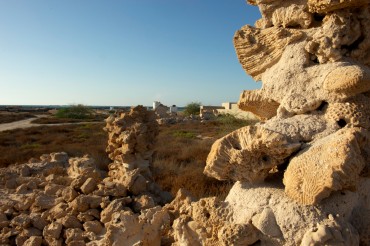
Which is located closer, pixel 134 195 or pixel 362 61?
pixel 362 61

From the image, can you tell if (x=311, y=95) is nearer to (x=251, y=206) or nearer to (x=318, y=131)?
(x=318, y=131)

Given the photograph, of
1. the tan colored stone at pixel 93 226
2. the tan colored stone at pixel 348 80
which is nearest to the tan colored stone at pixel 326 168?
the tan colored stone at pixel 348 80

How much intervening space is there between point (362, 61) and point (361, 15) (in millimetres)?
298

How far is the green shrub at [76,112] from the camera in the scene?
4603 cm

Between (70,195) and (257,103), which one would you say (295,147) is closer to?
(257,103)

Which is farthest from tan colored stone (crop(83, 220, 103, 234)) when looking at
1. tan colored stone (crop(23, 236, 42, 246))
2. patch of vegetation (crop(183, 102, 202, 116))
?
patch of vegetation (crop(183, 102, 202, 116))

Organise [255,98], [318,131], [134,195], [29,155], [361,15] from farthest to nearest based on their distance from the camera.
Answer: [29,155] < [134,195] < [255,98] < [361,15] < [318,131]

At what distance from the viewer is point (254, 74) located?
243cm

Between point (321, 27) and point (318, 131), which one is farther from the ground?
point (321, 27)

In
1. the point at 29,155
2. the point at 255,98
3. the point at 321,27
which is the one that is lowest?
the point at 29,155

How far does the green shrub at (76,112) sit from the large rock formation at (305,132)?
45664mm

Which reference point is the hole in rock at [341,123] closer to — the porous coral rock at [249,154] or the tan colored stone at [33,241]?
the porous coral rock at [249,154]

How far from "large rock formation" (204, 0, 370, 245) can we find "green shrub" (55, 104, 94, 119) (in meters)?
45.7

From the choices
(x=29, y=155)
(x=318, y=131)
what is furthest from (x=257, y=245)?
(x=29, y=155)
